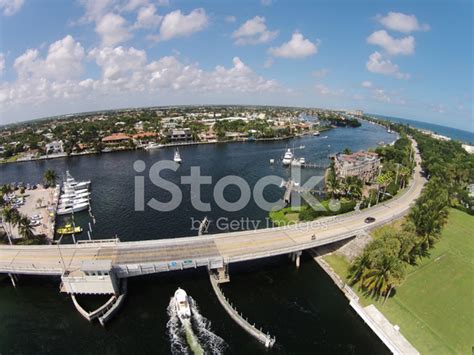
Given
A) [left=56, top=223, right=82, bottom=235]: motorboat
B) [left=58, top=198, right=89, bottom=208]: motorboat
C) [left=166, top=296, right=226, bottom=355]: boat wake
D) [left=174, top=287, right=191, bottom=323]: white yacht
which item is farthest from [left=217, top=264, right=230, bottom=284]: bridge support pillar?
[left=58, top=198, right=89, bottom=208]: motorboat

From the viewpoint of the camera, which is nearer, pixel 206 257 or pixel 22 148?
pixel 206 257

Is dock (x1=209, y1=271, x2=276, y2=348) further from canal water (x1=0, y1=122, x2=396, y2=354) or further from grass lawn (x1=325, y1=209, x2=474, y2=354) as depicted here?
grass lawn (x1=325, y1=209, x2=474, y2=354)

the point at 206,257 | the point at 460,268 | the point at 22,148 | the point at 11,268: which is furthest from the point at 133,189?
the point at 22,148

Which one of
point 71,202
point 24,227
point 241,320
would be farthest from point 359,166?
point 24,227

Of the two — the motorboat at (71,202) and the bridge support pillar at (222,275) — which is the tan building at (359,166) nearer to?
the bridge support pillar at (222,275)

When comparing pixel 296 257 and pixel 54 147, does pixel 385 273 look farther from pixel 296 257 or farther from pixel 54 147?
pixel 54 147

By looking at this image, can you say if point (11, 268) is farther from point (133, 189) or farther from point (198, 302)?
point (133, 189)
